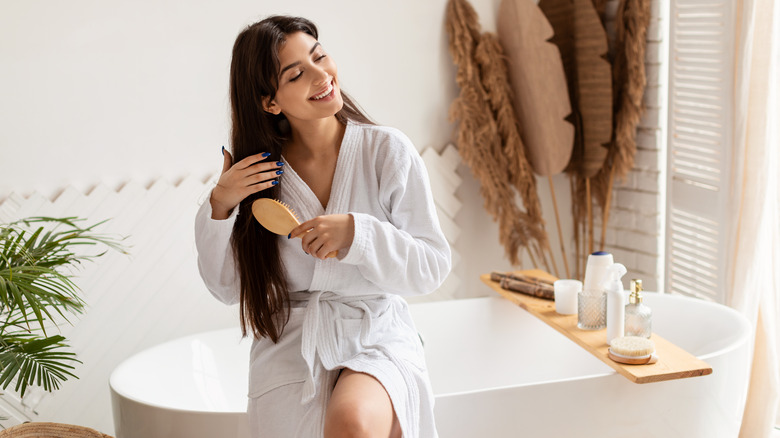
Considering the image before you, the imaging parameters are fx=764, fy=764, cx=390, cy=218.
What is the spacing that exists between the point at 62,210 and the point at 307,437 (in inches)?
65.1

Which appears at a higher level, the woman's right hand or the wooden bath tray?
the woman's right hand

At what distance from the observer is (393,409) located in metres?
1.55

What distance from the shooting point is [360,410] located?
1.45m

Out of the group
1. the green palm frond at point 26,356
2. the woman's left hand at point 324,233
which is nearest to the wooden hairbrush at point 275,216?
the woman's left hand at point 324,233

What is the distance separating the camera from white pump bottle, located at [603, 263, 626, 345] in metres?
2.13

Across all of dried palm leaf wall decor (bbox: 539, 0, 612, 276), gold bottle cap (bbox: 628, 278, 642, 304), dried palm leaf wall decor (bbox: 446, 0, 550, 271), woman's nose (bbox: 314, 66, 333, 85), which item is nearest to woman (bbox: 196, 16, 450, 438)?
woman's nose (bbox: 314, 66, 333, 85)

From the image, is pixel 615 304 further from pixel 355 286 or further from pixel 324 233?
pixel 324 233

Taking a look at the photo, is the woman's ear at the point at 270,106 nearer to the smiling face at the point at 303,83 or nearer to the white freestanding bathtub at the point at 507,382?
the smiling face at the point at 303,83

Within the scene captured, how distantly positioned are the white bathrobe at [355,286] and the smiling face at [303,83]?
0.14m

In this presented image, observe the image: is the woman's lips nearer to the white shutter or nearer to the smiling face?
the smiling face

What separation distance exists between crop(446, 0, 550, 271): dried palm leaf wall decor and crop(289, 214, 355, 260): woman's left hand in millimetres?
1846

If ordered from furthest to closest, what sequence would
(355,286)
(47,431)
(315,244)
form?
(47,431)
(355,286)
(315,244)

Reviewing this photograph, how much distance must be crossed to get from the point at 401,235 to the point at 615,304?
0.82m

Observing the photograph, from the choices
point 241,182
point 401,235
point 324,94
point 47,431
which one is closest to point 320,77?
point 324,94
